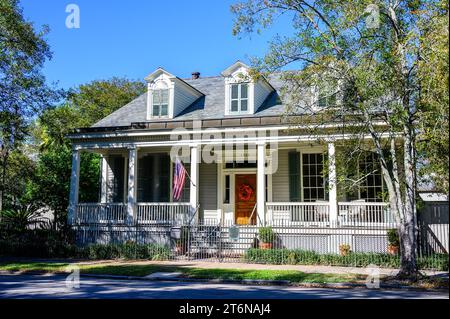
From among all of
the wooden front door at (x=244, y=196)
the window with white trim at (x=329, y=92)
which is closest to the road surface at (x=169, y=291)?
the window with white trim at (x=329, y=92)

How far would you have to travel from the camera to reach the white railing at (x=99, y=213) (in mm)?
20141

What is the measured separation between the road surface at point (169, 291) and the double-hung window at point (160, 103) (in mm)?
11060

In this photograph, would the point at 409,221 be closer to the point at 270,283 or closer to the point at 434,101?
the point at 434,101

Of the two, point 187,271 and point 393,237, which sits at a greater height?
point 393,237

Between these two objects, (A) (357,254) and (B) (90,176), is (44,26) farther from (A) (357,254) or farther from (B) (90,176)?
(A) (357,254)

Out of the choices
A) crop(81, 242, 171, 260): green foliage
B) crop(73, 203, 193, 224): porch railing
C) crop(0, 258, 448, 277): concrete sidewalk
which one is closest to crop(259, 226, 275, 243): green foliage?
crop(0, 258, 448, 277): concrete sidewalk

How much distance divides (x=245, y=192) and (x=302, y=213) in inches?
157

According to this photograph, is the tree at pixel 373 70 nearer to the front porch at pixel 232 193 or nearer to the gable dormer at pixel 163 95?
the front porch at pixel 232 193

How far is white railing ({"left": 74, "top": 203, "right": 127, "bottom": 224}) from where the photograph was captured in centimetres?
2014

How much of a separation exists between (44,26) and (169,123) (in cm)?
665

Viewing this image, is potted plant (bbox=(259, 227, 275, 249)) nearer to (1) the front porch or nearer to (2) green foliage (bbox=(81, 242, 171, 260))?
(1) the front porch

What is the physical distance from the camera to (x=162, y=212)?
19.9 meters

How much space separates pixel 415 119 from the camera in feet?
41.1

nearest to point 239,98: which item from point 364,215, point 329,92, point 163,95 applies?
point 163,95
